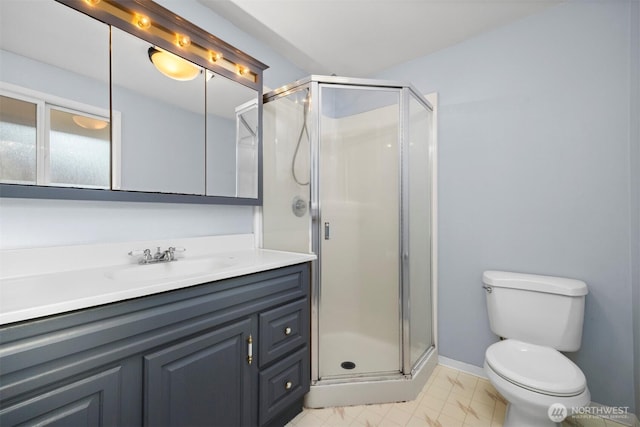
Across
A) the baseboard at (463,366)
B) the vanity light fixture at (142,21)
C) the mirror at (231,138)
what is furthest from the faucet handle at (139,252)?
the baseboard at (463,366)

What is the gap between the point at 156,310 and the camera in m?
0.97

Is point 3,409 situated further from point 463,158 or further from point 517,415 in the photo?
point 463,158

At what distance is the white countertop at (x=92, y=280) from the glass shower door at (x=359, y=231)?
1.69 ft

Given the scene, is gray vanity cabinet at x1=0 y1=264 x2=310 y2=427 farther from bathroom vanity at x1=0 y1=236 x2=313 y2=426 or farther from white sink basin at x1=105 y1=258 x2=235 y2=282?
white sink basin at x1=105 y1=258 x2=235 y2=282

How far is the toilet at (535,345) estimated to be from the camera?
119 centimetres

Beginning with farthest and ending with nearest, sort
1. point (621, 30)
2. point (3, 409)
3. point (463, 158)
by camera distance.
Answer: point (463, 158), point (621, 30), point (3, 409)

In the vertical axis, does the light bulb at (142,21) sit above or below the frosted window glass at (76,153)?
above

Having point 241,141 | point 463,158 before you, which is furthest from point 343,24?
point 463,158

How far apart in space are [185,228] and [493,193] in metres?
2.00

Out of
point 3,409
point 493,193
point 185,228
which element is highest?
point 493,193

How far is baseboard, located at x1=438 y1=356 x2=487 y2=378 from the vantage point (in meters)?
A: 1.96

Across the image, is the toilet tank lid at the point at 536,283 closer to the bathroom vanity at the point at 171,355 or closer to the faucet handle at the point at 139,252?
the bathroom vanity at the point at 171,355

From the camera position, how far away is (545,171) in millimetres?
Result: 1726

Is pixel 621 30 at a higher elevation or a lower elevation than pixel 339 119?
higher
